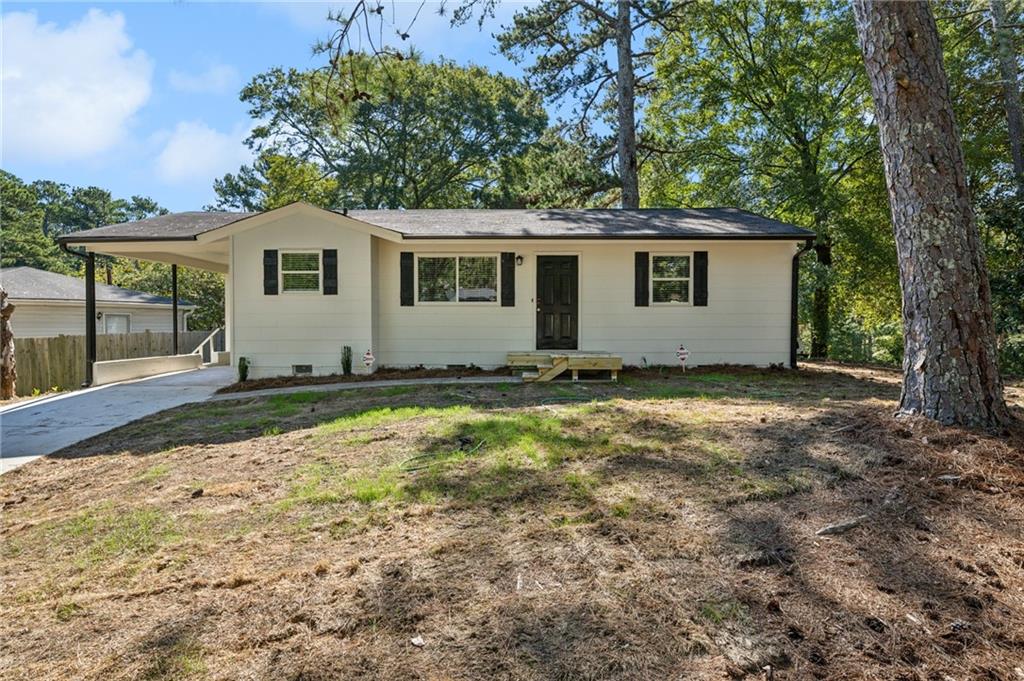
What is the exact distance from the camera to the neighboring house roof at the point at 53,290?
15.0 metres

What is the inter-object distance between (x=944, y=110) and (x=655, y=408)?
Answer: 3551 mm

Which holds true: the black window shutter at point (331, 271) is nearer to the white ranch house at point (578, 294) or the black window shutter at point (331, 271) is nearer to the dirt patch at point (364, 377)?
the white ranch house at point (578, 294)

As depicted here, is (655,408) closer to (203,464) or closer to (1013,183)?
(203,464)

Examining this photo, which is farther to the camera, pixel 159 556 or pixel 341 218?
pixel 341 218

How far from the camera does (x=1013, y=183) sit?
39.8ft

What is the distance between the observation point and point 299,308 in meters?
10.1

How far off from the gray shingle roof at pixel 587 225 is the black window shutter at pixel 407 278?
1.67 feet

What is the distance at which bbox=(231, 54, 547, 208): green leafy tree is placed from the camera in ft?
79.8

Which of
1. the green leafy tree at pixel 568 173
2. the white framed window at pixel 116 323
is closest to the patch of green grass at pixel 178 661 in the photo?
the green leafy tree at pixel 568 173

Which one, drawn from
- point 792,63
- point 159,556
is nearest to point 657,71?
point 792,63

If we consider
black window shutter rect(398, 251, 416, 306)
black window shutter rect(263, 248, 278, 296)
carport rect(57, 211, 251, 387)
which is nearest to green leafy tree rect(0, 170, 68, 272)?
carport rect(57, 211, 251, 387)

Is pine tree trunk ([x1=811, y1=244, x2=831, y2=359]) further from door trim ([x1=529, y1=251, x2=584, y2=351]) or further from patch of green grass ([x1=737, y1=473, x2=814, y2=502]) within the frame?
patch of green grass ([x1=737, y1=473, x2=814, y2=502])

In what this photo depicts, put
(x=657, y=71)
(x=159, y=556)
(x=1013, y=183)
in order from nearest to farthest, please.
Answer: (x=159, y=556)
(x=1013, y=183)
(x=657, y=71)

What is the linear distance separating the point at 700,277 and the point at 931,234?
675cm
